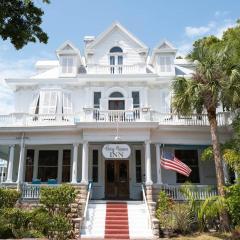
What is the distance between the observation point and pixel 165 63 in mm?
25656

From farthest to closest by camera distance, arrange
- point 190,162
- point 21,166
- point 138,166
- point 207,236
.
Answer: point 190,162 → point 138,166 → point 21,166 → point 207,236

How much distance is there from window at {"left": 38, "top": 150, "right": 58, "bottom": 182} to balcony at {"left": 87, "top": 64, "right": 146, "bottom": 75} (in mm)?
6514

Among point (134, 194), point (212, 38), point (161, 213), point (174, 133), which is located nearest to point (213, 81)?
point (174, 133)

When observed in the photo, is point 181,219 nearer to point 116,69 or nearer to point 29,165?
point 29,165

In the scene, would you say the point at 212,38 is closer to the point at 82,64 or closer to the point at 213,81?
the point at 82,64

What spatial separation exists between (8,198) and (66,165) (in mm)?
6037

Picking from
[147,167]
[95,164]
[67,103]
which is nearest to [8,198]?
[95,164]

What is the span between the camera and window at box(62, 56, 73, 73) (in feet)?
83.8

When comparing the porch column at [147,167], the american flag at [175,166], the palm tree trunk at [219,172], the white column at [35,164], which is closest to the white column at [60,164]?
the white column at [35,164]

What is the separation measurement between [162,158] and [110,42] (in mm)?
11054

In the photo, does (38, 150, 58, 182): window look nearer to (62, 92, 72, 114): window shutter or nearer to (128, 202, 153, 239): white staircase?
(62, 92, 72, 114): window shutter

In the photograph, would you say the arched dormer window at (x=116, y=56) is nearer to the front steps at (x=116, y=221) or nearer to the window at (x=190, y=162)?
the window at (x=190, y=162)

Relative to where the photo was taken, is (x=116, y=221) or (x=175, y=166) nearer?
(x=116, y=221)

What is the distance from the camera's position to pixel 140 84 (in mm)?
24141
